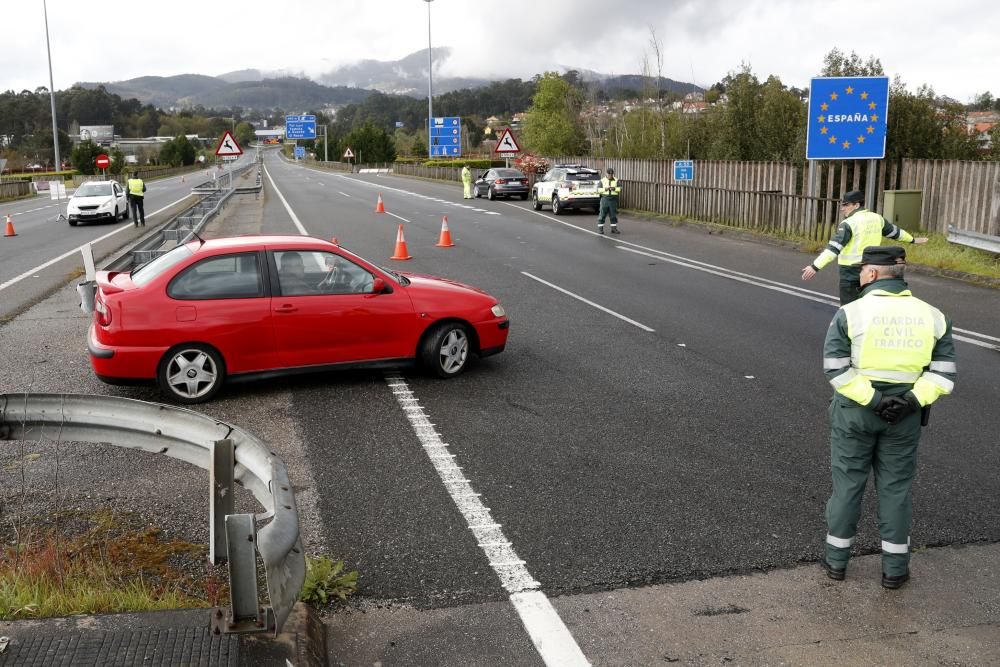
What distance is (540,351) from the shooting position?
1034cm

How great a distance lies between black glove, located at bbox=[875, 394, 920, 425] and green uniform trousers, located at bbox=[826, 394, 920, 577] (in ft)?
0.24

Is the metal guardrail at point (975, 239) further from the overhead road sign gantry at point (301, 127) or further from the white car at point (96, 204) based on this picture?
the overhead road sign gantry at point (301, 127)

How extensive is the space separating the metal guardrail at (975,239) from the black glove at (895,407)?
13435mm

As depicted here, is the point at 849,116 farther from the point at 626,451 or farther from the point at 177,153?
the point at 177,153

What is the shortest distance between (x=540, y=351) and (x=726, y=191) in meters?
16.4

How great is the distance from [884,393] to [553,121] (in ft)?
207

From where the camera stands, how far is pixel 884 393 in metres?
4.76

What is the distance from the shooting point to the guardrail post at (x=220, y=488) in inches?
157

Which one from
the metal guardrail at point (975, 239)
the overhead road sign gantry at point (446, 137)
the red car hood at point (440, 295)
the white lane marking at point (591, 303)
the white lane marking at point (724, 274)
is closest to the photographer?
the red car hood at point (440, 295)

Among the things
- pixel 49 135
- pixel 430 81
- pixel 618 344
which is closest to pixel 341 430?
pixel 618 344

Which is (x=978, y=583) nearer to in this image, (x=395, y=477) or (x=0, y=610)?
(x=395, y=477)

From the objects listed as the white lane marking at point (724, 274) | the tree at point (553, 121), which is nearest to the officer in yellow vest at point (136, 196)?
the white lane marking at point (724, 274)

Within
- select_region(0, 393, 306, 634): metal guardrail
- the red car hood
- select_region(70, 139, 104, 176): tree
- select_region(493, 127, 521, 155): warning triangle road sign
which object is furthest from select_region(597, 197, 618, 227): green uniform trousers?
select_region(70, 139, 104, 176): tree

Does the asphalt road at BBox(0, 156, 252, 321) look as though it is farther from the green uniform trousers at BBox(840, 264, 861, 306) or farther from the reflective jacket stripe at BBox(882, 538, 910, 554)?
the reflective jacket stripe at BBox(882, 538, 910, 554)
